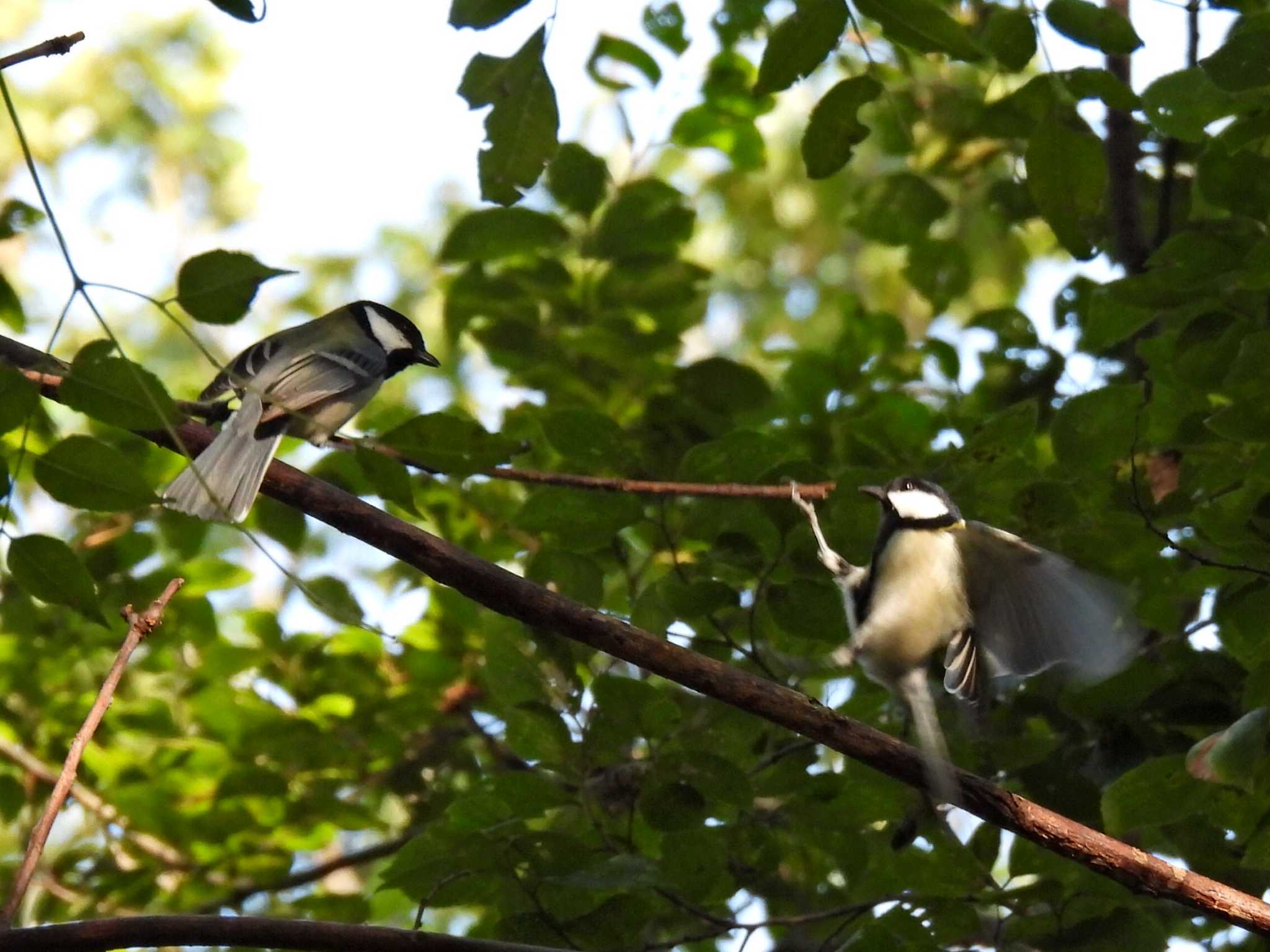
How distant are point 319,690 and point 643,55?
7.29 feet

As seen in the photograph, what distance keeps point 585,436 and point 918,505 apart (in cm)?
86

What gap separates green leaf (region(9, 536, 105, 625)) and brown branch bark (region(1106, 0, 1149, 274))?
328 centimetres

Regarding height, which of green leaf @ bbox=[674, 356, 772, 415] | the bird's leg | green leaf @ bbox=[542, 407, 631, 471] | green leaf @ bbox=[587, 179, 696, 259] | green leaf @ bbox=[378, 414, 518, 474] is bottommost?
green leaf @ bbox=[378, 414, 518, 474]

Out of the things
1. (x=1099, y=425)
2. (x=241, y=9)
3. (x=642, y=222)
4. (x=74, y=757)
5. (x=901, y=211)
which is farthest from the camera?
(x=901, y=211)

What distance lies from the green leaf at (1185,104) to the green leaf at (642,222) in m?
1.49

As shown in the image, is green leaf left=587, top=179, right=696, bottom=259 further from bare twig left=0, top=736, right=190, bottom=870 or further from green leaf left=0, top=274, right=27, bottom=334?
bare twig left=0, top=736, right=190, bottom=870

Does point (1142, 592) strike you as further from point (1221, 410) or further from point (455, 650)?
point (455, 650)

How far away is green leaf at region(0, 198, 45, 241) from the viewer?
9.84 feet

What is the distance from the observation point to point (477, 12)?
105 inches

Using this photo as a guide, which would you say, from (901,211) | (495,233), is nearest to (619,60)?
(495,233)

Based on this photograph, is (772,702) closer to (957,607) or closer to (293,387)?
(957,607)

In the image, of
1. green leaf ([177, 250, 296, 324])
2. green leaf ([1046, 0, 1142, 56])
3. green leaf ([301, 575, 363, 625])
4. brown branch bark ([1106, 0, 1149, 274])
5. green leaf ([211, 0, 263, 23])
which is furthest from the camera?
brown branch bark ([1106, 0, 1149, 274])

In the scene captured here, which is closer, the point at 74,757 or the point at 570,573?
the point at 74,757

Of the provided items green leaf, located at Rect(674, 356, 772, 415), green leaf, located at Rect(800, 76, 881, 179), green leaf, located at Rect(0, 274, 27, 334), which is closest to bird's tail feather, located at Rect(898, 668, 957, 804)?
green leaf, located at Rect(674, 356, 772, 415)
